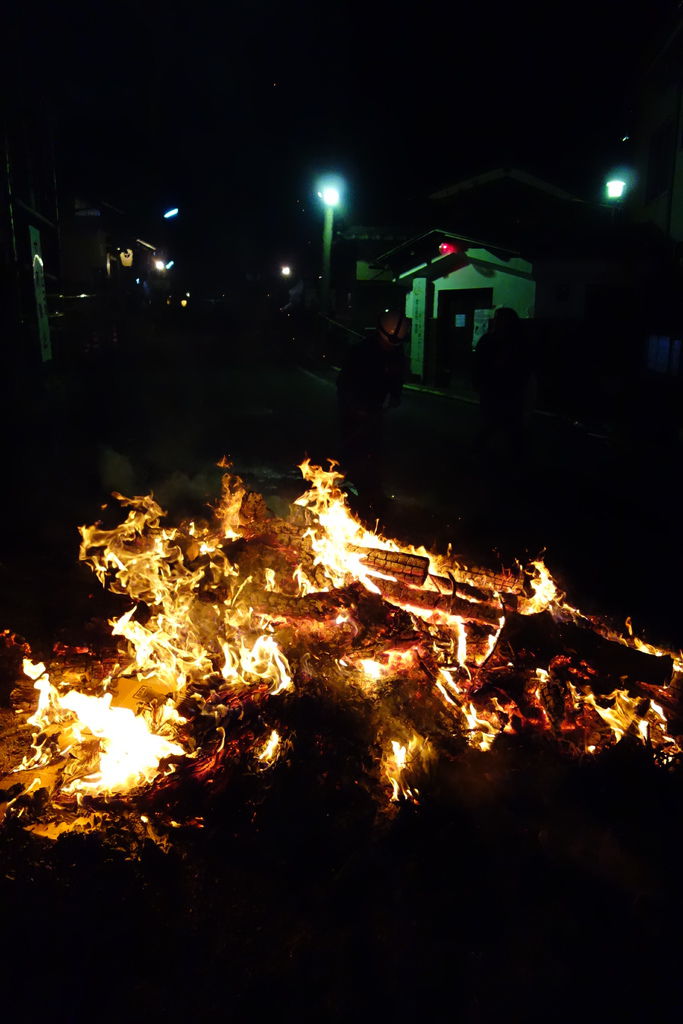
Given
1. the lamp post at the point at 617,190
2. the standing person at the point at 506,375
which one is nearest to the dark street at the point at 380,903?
the standing person at the point at 506,375

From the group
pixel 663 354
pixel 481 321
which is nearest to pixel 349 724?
pixel 663 354

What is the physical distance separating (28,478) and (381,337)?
5.01 meters

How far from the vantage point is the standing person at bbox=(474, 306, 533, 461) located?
9.05 metres

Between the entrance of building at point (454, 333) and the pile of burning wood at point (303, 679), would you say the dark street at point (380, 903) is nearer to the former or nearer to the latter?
the pile of burning wood at point (303, 679)

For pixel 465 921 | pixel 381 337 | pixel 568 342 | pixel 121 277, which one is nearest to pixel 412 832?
pixel 465 921

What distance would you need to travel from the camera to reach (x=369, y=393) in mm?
7711

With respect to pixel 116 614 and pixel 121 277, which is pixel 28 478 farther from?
pixel 121 277

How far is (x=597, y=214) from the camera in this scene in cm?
2167

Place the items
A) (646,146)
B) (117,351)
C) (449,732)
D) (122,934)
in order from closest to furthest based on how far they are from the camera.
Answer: (122,934), (449,732), (646,146), (117,351)

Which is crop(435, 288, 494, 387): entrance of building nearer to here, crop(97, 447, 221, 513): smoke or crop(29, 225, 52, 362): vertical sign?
crop(29, 225, 52, 362): vertical sign

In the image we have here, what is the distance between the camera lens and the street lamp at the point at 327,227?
2385 cm

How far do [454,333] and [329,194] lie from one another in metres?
8.13

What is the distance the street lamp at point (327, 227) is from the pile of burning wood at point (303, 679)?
21.9m

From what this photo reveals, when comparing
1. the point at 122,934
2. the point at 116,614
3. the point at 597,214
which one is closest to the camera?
the point at 122,934
